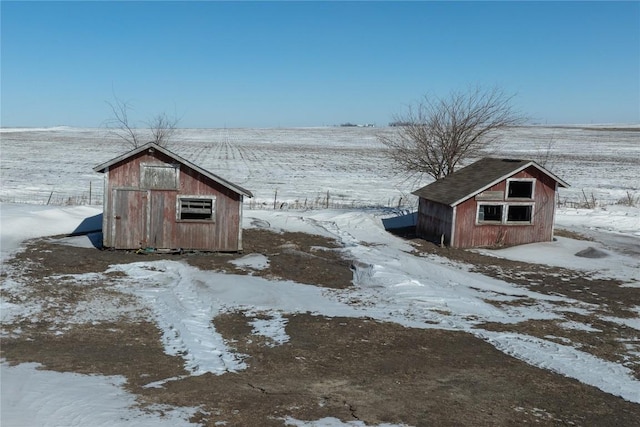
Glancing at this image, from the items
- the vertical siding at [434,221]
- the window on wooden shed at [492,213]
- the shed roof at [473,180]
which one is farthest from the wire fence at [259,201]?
the window on wooden shed at [492,213]

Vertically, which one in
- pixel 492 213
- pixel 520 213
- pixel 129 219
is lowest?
pixel 129 219

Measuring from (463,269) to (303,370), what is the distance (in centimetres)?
1276

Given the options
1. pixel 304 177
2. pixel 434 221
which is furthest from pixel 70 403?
pixel 304 177

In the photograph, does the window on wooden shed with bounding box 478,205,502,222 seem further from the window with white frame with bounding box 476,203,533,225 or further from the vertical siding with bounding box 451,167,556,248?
the vertical siding with bounding box 451,167,556,248

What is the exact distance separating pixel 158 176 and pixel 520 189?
676 inches

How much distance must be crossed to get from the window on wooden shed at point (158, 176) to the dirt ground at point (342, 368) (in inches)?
234

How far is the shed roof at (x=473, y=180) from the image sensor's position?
90.6 ft

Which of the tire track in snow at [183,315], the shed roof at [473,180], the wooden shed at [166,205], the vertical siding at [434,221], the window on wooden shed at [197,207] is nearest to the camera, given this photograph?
the tire track in snow at [183,315]

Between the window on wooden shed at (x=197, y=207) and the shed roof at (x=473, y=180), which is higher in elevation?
the shed roof at (x=473, y=180)

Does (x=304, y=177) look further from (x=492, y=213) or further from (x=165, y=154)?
(x=165, y=154)

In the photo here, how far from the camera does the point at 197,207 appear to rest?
24375 mm

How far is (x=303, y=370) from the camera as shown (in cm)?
1224

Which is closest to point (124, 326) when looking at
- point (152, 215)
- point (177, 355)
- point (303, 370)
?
point (177, 355)

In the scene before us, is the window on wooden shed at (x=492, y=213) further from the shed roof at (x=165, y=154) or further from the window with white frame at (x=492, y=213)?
the shed roof at (x=165, y=154)
